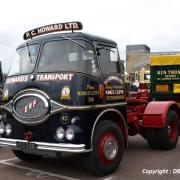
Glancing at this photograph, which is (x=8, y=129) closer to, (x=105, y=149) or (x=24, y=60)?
(x=24, y=60)

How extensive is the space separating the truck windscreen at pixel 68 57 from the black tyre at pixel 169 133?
9.13ft

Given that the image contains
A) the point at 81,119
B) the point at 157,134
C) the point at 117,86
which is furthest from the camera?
the point at 157,134

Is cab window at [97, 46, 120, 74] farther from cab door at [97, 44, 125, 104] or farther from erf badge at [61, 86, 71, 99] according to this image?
erf badge at [61, 86, 71, 99]

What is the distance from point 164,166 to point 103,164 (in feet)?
4.92

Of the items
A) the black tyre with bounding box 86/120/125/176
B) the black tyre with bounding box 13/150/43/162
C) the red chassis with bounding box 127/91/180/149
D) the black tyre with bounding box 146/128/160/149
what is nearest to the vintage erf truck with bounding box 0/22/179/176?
the black tyre with bounding box 86/120/125/176

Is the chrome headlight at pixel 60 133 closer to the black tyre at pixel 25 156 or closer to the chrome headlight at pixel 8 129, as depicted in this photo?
the chrome headlight at pixel 8 129

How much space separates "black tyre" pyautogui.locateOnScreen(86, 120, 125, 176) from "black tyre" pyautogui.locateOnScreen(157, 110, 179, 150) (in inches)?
74.7

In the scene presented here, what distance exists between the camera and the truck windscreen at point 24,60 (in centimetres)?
730

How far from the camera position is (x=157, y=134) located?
8.94 meters

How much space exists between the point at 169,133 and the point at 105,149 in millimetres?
2963

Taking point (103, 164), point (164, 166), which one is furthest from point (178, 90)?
point (103, 164)

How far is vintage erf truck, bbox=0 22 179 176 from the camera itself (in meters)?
6.53

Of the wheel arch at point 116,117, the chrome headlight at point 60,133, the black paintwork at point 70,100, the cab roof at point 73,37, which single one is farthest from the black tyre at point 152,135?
the chrome headlight at point 60,133

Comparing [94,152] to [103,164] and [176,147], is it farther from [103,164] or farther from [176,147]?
[176,147]
